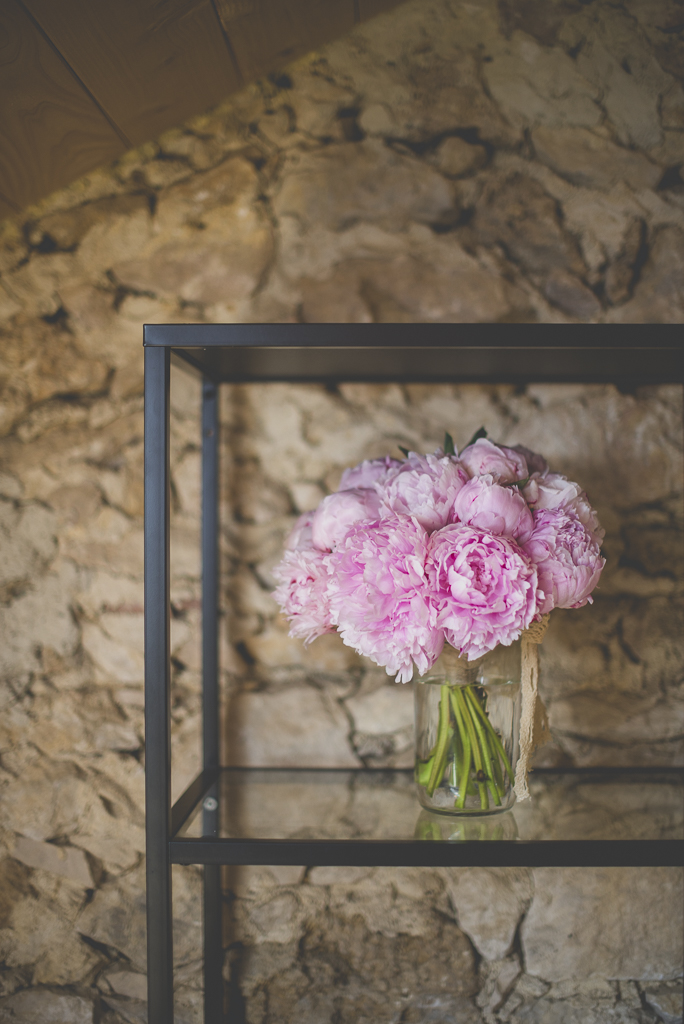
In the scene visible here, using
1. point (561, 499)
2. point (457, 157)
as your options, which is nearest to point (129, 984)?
point (561, 499)

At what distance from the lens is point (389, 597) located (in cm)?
67

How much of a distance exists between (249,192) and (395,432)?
45 cm

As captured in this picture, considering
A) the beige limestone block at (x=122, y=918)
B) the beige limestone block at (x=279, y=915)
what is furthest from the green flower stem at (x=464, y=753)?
the beige limestone block at (x=122, y=918)

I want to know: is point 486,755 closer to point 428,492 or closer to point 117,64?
point 428,492

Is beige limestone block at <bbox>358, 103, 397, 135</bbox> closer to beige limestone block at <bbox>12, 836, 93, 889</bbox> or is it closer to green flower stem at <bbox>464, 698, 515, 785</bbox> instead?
green flower stem at <bbox>464, 698, 515, 785</bbox>

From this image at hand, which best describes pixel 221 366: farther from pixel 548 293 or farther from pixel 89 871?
pixel 89 871

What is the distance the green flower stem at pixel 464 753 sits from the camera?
818 mm

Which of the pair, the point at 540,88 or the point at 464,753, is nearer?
the point at 464,753

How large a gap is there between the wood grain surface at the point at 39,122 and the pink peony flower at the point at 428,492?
0.70 metres

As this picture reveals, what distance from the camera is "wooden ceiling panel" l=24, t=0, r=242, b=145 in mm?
814

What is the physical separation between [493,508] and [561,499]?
10cm

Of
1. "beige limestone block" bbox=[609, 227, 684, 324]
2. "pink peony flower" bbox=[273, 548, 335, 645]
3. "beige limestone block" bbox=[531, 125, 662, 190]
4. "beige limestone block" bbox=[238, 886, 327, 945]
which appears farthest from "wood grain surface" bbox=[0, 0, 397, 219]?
"beige limestone block" bbox=[238, 886, 327, 945]

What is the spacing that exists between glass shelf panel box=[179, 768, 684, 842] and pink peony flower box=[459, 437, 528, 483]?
415 millimetres

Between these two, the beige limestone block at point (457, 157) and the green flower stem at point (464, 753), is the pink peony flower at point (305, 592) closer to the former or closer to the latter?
the green flower stem at point (464, 753)
